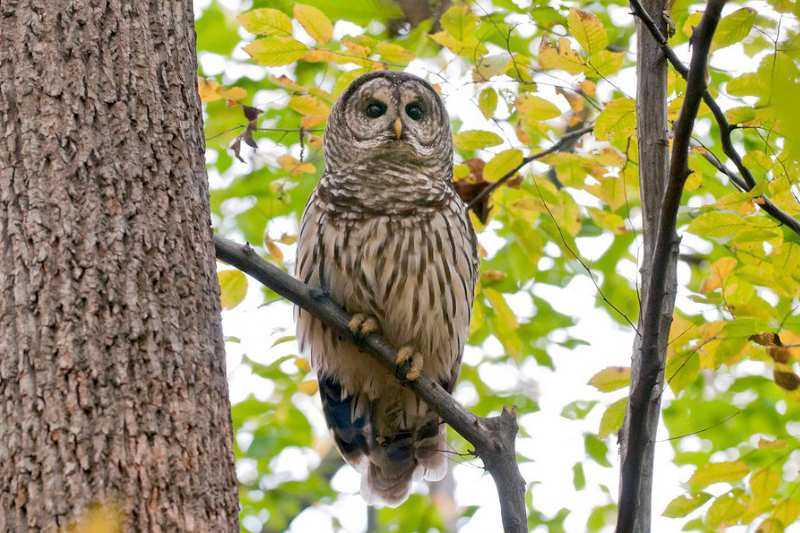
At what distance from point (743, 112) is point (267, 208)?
268cm

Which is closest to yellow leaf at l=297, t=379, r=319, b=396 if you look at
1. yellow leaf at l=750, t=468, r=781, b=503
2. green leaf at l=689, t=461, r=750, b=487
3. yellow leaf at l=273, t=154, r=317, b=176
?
yellow leaf at l=273, t=154, r=317, b=176

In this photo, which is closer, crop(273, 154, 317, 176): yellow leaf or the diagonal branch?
the diagonal branch

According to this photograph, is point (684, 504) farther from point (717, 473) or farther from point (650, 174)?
point (650, 174)

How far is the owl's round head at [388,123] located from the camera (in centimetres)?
405

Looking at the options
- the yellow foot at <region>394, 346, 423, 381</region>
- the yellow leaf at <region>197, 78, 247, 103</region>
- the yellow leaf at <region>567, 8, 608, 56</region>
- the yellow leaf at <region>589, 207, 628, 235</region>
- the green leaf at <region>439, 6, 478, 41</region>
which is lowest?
the yellow foot at <region>394, 346, 423, 381</region>

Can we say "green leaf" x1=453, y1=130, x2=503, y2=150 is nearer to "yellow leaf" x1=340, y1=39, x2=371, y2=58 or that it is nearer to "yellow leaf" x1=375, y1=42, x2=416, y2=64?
"yellow leaf" x1=375, y1=42, x2=416, y2=64

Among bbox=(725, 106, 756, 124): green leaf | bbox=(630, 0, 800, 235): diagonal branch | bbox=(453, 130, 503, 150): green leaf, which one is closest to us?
bbox=(630, 0, 800, 235): diagonal branch

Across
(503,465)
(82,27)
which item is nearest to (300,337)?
(503,465)

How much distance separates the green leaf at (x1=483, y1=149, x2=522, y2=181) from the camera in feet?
12.5

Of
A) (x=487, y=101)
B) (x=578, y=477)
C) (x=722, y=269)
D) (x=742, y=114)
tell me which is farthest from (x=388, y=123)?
(x=578, y=477)

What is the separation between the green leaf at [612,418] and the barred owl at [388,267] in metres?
0.70

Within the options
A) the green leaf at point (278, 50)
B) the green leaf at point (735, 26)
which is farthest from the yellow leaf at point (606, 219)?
the green leaf at point (735, 26)

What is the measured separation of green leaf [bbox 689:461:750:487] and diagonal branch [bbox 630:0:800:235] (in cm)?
88

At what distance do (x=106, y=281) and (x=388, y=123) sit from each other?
242cm
